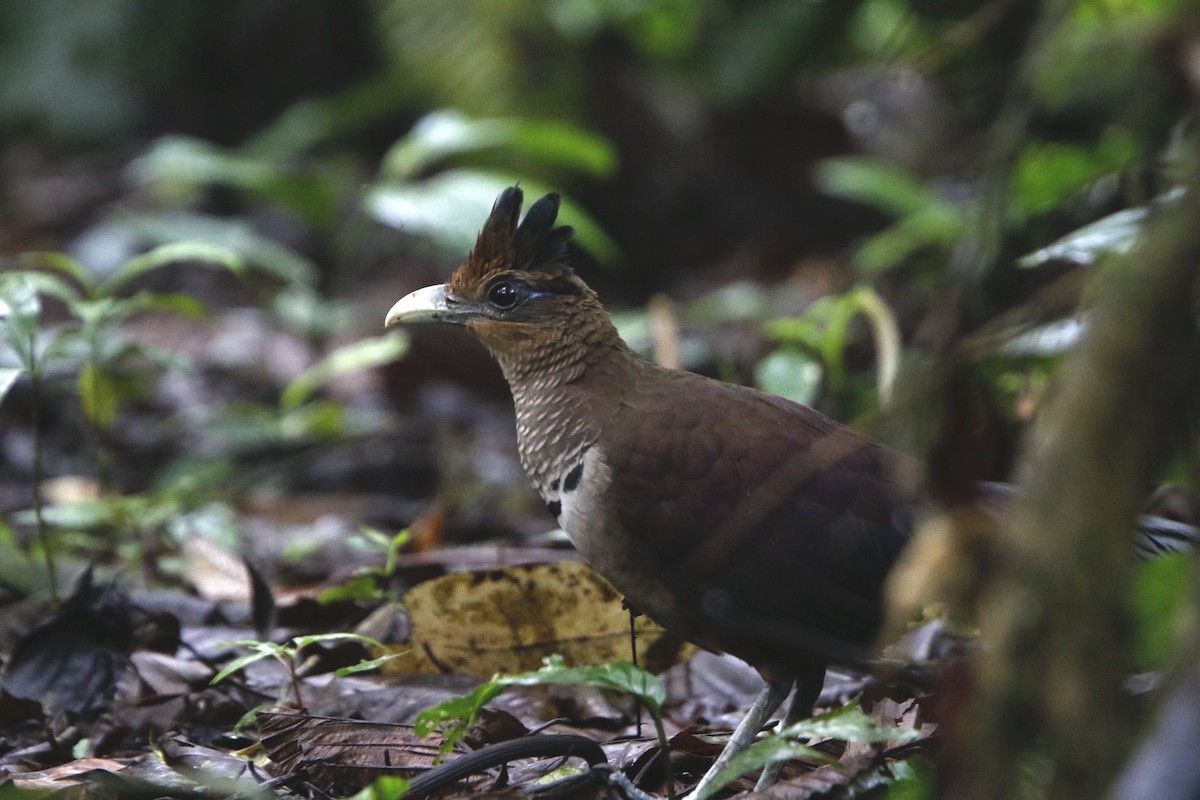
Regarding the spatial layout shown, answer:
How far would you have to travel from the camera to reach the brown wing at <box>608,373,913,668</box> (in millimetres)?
2922

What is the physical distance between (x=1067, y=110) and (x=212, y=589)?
13.0 ft

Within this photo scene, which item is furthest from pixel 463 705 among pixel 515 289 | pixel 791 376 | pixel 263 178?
pixel 263 178

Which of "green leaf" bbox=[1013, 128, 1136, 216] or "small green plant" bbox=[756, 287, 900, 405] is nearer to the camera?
"small green plant" bbox=[756, 287, 900, 405]

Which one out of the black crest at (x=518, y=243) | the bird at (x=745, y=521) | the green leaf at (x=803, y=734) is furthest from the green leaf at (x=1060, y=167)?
the green leaf at (x=803, y=734)

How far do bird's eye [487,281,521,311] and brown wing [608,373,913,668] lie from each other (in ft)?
2.68

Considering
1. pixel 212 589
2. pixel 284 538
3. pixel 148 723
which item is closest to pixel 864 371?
pixel 284 538

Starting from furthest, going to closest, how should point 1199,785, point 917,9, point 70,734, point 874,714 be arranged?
point 917,9 → point 70,734 → point 874,714 → point 1199,785

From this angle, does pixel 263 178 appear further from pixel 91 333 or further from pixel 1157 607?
pixel 1157 607

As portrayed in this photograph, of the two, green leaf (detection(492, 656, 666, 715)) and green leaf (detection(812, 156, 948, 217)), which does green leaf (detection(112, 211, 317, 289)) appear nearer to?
green leaf (detection(812, 156, 948, 217))

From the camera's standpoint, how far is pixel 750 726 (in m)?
2.83

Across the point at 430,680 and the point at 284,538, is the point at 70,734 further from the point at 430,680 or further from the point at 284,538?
the point at 284,538

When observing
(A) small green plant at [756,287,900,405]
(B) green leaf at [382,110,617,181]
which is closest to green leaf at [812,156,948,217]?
(B) green leaf at [382,110,617,181]

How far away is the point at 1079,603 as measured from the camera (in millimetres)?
1456

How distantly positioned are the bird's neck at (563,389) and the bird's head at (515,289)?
0.12ft
